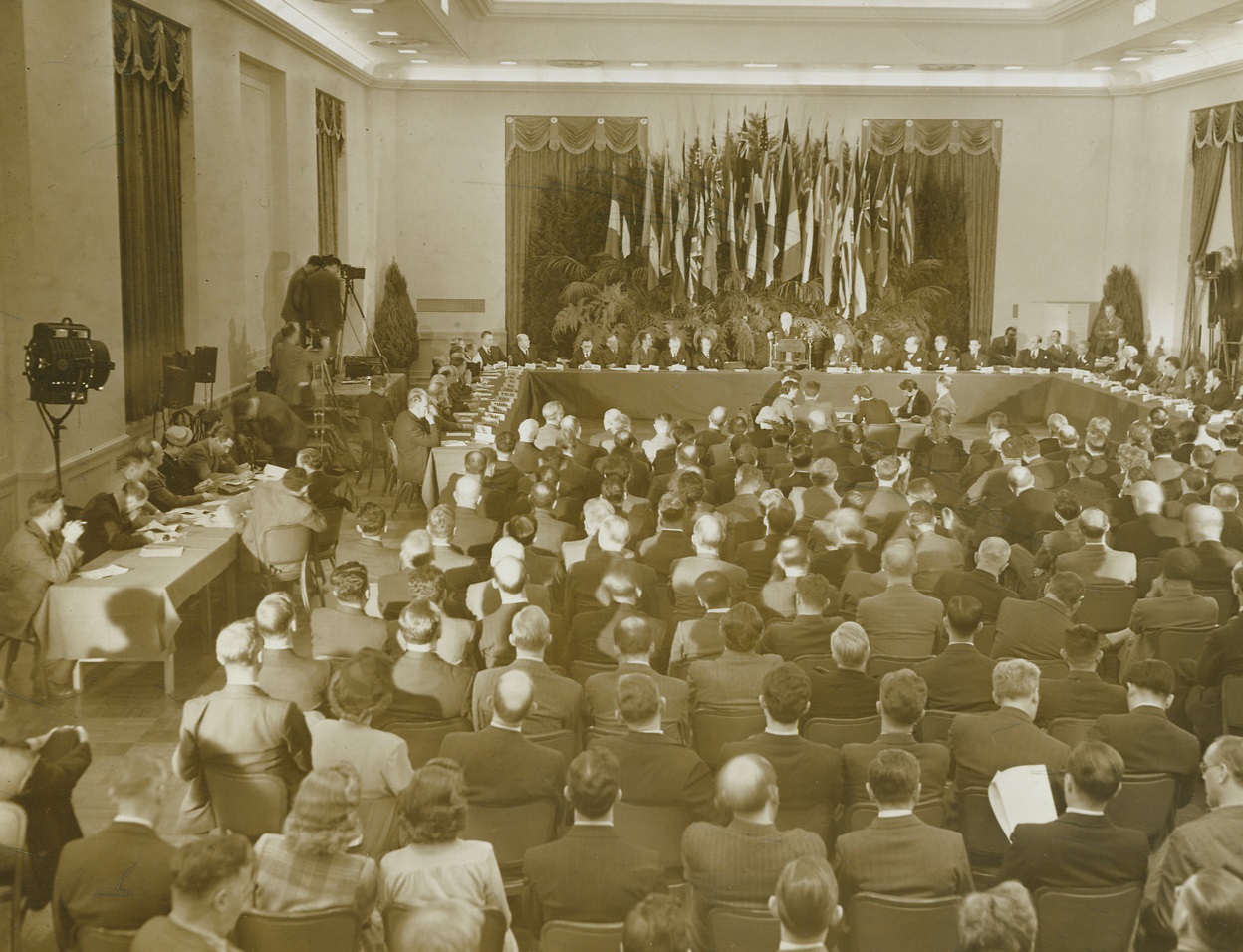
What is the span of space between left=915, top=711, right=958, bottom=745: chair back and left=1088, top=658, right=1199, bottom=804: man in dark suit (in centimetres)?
55

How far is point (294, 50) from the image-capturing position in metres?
14.8

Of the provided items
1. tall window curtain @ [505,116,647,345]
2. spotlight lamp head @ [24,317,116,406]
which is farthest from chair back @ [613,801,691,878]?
tall window curtain @ [505,116,647,345]

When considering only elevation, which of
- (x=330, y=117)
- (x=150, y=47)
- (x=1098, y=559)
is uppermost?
(x=330, y=117)

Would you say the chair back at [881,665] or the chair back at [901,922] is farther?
the chair back at [881,665]

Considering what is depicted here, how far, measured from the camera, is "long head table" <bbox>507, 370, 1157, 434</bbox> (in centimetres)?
1525

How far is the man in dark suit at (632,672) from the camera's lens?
479cm

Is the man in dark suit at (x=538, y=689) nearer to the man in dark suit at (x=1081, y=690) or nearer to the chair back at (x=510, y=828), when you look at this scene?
the chair back at (x=510, y=828)

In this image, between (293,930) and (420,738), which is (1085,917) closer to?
(293,930)

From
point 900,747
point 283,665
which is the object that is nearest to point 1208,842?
point 900,747

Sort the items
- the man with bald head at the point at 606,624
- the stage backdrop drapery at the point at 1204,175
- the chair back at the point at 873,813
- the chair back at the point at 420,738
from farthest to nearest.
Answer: the stage backdrop drapery at the point at 1204,175 < the man with bald head at the point at 606,624 < the chair back at the point at 420,738 < the chair back at the point at 873,813

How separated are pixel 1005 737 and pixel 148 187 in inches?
347

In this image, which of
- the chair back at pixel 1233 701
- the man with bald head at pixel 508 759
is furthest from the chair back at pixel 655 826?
the chair back at pixel 1233 701

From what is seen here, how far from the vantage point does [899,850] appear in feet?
11.6

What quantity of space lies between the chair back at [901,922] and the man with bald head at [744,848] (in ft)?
0.72
